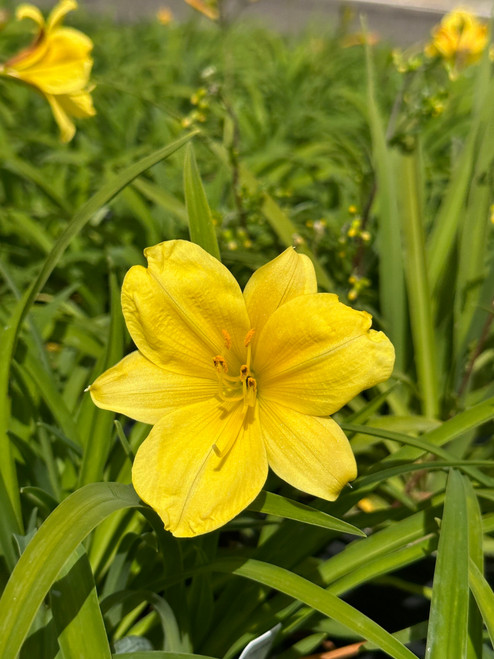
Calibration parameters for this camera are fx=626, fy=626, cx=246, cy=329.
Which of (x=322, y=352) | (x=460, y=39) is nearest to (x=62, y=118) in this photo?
(x=322, y=352)

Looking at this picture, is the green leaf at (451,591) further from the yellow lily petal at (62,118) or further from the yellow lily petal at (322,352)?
the yellow lily petal at (62,118)

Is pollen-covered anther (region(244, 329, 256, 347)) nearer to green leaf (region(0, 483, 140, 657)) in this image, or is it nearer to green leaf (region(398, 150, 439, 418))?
green leaf (region(0, 483, 140, 657))

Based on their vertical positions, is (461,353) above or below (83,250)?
below

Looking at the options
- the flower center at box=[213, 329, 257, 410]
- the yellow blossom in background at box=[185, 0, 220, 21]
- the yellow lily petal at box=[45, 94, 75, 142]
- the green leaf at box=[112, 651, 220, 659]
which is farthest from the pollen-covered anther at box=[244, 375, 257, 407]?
the yellow blossom in background at box=[185, 0, 220, 21]

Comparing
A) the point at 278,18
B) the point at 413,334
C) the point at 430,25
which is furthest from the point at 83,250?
the point at 430,25

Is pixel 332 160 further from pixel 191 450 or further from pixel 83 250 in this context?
pixel 191 450

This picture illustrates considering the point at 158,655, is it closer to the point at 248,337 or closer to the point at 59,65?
the point at 248,337
